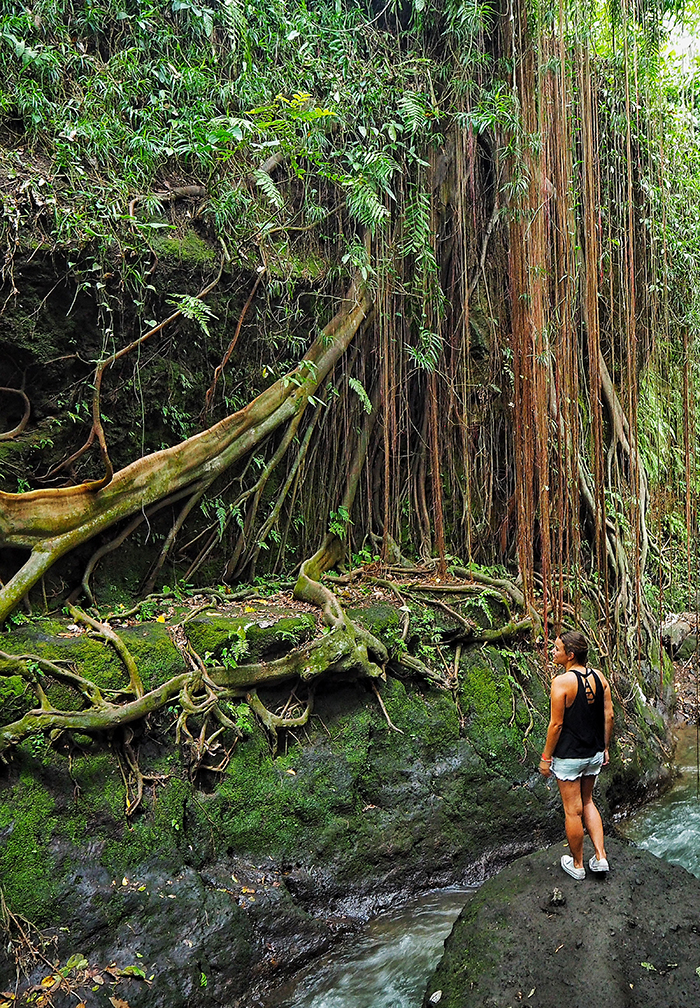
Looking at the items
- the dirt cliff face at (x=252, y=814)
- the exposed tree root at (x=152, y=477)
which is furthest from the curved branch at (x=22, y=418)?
the dirt cliff face at (x=252, y=814)

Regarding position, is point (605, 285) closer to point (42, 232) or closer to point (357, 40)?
point (357, 40)

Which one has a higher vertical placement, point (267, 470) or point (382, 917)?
point (267, 470)

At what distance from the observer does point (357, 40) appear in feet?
16.0

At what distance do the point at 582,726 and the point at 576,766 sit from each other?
0.18 metres

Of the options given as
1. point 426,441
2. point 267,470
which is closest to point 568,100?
point 426,441

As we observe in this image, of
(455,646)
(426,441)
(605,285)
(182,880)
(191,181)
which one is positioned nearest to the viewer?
(182,880)

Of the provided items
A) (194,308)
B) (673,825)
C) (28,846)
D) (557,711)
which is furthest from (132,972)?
(194,308)

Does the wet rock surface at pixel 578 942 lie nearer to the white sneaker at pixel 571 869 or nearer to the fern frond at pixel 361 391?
the white sneaker at pixel 571 869

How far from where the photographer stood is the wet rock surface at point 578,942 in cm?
248

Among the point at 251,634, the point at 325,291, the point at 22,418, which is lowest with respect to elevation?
the point at 251,634

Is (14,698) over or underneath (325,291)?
underneath

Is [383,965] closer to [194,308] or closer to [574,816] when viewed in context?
[574,816]

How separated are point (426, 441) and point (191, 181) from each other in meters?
2.60

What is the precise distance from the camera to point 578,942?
2615 mm
